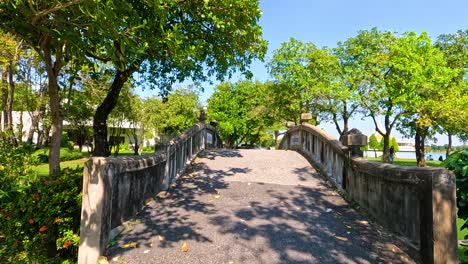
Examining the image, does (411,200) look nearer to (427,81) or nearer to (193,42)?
(193,42)

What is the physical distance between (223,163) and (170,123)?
30.1m

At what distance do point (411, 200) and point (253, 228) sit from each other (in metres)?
2.35

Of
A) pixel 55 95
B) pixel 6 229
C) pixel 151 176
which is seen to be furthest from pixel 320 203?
pixel 55 95

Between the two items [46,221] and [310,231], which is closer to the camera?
[46,221]

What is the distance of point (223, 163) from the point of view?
10320mm

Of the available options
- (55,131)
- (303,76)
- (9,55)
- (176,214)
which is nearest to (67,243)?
(176,214)

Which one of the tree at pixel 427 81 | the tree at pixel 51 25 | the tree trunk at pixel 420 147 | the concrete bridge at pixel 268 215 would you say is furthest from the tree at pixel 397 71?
the tree at pixel 51 25

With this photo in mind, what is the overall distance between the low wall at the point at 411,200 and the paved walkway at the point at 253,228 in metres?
0.30

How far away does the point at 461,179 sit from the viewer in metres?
3.80

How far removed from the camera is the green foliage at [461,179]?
3.74 m

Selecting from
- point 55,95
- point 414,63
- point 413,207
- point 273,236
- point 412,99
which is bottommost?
point 273,236

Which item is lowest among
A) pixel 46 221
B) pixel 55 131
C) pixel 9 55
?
pixel 46 221

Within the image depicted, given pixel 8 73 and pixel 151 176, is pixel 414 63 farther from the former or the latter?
pixel 8 73

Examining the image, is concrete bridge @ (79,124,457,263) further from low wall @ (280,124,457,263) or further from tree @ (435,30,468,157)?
tree @ (435,30,468,157)
